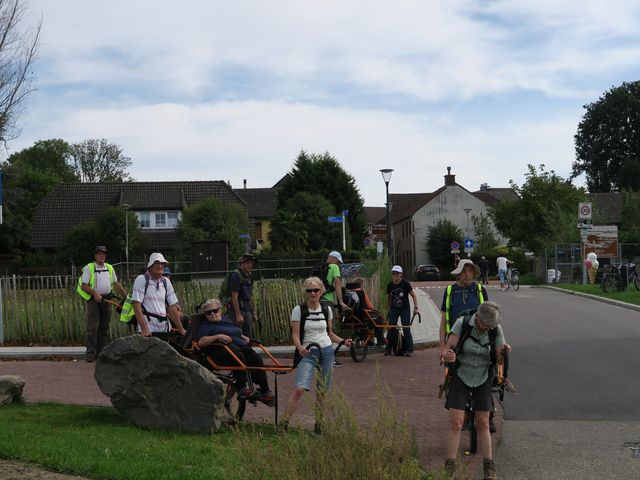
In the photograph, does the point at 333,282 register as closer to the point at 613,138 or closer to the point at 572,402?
the point at 572,402

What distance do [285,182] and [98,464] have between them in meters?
67.7

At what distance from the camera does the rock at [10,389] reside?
951 centimetres

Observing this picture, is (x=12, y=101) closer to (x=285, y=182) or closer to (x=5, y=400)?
(x=5, y=400)

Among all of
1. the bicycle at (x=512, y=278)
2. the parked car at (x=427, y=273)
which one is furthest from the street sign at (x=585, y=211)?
the parked car at (x=427, y=273)

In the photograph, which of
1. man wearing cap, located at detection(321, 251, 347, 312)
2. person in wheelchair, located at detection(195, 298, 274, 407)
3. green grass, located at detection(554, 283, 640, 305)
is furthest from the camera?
green grass, located at detection(554, 283, 640, 305)

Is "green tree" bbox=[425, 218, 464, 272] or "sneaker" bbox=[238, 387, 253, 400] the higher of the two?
"green tree" bbox=[425, 218, 464, 272]

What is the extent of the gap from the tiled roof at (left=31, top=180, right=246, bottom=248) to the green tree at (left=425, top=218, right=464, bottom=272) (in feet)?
56.2

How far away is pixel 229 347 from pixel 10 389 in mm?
2448

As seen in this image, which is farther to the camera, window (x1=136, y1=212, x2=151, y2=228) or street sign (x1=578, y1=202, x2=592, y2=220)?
window (x1=136, y1=212, x2=151, y2=228)

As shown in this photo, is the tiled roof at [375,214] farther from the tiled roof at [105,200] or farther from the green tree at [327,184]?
the tiled roof at [105,200]

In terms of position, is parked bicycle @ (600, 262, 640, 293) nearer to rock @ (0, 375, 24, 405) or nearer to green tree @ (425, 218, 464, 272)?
rock @ (0, 375, 24, 405)

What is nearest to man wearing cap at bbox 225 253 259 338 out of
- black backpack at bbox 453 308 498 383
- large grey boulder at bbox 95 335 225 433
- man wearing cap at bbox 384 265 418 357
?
man wearing cap at bbox 384 265 418 357

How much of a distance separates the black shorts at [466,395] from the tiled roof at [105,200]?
63132 millimetres

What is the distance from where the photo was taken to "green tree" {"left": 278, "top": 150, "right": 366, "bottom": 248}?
72375 mm
